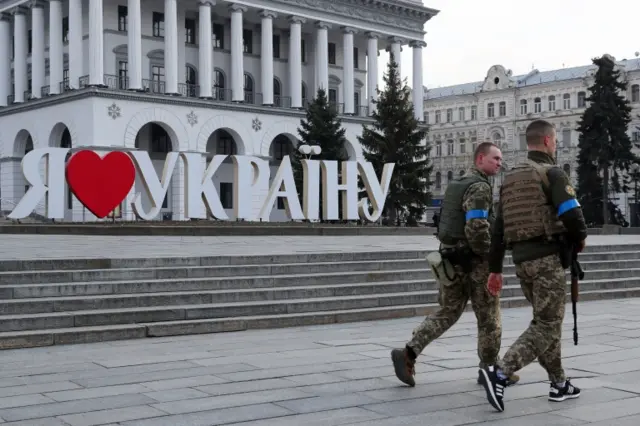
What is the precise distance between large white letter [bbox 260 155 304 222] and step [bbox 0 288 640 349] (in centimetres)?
1317

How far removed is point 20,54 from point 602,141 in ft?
120

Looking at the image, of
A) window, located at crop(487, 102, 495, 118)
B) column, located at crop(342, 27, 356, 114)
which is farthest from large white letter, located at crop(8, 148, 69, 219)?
window, located at crop(487, 102, 495, 118)

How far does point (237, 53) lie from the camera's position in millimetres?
52875

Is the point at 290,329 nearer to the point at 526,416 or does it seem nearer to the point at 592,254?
the point at 526,416

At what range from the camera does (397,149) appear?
49.2 m

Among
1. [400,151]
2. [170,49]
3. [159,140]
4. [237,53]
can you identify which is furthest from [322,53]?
[159,140]

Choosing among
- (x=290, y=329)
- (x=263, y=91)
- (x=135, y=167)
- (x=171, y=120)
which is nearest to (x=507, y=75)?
(x=263, y=91)

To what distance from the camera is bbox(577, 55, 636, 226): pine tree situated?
5397 cm

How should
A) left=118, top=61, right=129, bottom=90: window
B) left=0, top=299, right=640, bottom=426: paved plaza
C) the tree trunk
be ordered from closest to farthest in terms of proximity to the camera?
left=0, top=299, right=640, bottom=426: paved plaza, left=118, top=61, right=129, bottom=90: window, the tree trunk

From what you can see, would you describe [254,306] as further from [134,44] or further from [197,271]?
[134,44]

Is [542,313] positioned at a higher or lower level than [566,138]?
lower

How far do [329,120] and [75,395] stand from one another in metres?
45.3

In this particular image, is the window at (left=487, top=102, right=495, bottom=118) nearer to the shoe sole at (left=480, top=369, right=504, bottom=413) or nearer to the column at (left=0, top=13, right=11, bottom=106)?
the column at (left=0, top=13, right=11, bottom=106)

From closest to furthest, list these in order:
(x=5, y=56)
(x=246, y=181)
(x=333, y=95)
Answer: (x=246, y=181) < (x=5, y=56) < (x=333, y=95)
